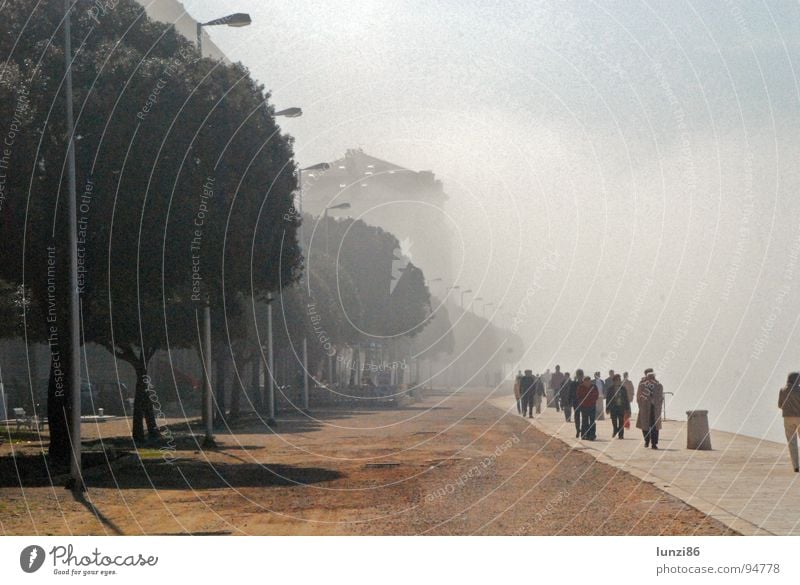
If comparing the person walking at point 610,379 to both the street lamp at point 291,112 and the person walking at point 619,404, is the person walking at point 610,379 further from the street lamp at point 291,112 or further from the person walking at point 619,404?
the street lamp at point 291,112

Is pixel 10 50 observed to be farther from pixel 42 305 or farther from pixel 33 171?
pixel 42 305

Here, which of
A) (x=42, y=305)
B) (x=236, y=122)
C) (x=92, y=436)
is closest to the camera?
(x=42, y=305)

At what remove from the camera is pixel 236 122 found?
36031 mm

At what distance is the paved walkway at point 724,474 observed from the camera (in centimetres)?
1894

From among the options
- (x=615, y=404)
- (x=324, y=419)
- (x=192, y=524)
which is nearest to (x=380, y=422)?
(x=324, y=419)

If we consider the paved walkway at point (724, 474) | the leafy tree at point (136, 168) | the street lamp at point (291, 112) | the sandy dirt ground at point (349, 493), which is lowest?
the sandy dirt ground at point (349, 493)

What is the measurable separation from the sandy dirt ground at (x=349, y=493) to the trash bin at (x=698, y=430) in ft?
10.6

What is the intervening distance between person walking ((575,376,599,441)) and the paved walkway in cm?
61

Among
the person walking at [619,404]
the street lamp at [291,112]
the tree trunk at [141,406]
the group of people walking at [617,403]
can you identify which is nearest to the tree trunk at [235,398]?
the group of people walking at [617,403]

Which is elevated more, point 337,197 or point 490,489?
point 337,197

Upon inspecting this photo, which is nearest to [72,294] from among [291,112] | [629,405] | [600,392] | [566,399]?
[629,405]

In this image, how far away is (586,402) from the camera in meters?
41.4

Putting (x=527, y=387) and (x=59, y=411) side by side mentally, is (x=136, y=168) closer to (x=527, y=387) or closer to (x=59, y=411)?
(x=59, y=411)

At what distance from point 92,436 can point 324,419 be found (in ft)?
63.3
